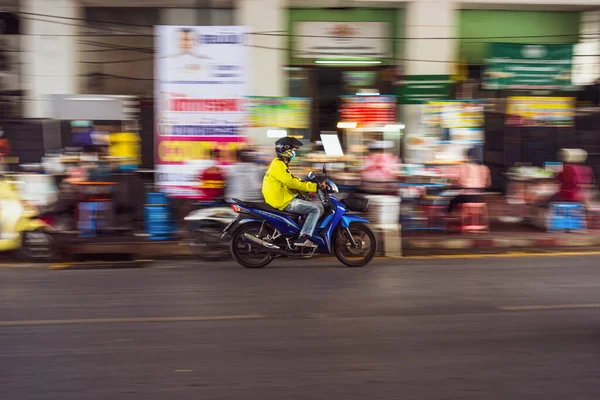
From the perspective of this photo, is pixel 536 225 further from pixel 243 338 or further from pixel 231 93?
pixel 243 338

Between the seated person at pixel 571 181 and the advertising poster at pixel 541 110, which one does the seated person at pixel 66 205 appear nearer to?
the seated person at pixel 571 181

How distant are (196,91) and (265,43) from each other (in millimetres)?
3837

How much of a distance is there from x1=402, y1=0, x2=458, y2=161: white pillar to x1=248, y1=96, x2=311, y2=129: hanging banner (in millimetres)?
3329

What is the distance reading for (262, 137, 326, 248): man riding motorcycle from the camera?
9500mm

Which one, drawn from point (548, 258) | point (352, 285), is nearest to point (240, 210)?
point (352, 285)

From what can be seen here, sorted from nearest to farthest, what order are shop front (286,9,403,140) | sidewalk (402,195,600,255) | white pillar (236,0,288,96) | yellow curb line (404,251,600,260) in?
yellow curb line (404,251,600,260)
sidewalk (402,195,600,255)
white pillar (236,0,288,96)
shop front (286,9,403,140)

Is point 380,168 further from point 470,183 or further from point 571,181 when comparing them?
point 571,181

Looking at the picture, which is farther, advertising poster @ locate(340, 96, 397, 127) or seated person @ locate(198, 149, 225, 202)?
advertising poster @ locate(340, 96, 397, 127)

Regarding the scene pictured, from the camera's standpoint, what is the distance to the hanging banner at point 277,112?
14.3m

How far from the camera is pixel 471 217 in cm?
1262

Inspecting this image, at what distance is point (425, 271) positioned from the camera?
368 inches

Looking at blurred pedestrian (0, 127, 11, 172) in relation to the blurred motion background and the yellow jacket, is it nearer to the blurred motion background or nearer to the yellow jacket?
the blurred motion background

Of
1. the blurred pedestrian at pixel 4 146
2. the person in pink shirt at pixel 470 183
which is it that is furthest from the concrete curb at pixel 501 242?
the blurred pedestrian at pixel 4 146

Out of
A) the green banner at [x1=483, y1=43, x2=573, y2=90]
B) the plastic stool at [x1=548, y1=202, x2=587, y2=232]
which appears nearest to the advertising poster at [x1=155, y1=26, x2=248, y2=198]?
the green banner at [x1=483, y1=43, x2=573, y2=90]
